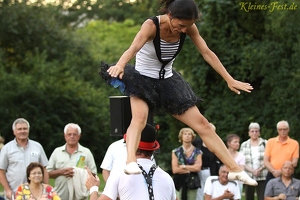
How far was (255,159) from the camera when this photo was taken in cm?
1109

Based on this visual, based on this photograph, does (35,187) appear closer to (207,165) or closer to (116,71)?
(207,165)

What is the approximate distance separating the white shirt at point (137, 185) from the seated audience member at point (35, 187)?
3.69 meters

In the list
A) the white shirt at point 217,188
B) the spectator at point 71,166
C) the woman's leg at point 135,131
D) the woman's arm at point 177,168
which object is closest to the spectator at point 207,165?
the woman's arm at point 177,168

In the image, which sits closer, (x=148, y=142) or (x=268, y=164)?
(x=148, y=142)

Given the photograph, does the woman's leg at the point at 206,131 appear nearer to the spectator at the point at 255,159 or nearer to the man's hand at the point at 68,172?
the man's hand at the point at 68,172

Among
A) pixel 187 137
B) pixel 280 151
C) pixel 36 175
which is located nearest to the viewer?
pixel 36 175

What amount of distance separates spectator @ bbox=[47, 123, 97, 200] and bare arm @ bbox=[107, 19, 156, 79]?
474cm

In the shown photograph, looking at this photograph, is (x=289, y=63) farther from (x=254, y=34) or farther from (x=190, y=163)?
(x=190, y=163)

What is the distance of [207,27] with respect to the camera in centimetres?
1580

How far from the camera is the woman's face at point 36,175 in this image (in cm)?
855

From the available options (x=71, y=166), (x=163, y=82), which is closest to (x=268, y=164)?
(x=71, y=166)

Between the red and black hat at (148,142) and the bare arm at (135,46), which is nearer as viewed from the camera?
the bare arm at (135,46)

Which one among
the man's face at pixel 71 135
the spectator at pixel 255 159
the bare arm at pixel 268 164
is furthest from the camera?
the spectator at pixel 255 159

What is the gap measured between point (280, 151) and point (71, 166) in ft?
10.5
